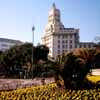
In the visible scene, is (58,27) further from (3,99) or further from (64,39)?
(3,99)

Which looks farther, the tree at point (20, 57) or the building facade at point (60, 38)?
the building facade at point (60, 38)

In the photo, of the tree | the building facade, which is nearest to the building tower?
the building facade

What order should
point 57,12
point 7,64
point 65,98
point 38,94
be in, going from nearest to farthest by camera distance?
point 65,98 → point 38,94 → point 7,64 → point 57,12

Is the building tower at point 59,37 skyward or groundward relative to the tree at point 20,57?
skyward

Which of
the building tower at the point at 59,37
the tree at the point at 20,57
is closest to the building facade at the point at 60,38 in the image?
the building tower at the point at 59,37

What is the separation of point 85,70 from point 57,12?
212 ft

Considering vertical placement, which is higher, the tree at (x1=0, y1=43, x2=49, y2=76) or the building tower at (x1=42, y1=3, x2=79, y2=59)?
the building tower at (x1=42, y1=3, x2=79, y2=59)

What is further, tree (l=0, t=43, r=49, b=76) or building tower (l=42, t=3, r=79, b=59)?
building tower (l=42, t=3, r=79, b=59)

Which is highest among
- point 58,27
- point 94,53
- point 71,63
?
point 58,27

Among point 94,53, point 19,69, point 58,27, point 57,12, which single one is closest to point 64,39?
point 58,27

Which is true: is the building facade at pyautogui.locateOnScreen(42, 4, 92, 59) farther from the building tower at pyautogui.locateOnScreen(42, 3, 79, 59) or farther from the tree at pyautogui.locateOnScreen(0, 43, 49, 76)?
the tree at pyautogui.locateOnScreen(0, 43, 49, 76)

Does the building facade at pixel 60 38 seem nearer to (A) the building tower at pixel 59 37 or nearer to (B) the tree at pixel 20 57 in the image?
(A) the building tower at pixel 59 37

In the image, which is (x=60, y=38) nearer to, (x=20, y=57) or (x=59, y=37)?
(x=59, y=37)

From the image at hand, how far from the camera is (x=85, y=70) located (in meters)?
10.8
